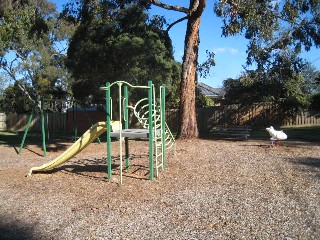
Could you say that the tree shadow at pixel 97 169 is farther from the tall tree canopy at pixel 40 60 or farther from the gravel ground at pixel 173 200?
the tall tree canopy at pixel 40 60

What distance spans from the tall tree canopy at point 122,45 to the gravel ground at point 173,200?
712 cm

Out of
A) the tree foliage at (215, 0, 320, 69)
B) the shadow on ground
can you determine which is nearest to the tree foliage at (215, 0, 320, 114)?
the tree foliage at (215, 0, 320, 69)

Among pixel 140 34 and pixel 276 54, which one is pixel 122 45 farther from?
pixel 276 54

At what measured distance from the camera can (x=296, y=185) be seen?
777 centimetres

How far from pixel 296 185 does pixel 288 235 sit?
2822 millimetres

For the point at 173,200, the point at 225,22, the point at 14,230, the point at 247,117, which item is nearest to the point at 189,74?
the point at 225,22

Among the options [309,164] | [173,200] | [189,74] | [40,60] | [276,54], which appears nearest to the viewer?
[173,200]

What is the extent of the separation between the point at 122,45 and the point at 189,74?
3.22 meters

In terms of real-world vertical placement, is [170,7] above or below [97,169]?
above

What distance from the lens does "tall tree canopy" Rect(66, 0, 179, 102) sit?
56.6 feet

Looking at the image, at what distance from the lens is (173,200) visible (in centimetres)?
702

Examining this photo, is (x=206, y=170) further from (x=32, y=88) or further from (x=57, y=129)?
(x=32, y=88)

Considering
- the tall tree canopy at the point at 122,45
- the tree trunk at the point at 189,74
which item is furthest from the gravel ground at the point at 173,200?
the tall tree canopy at the point at 122,45

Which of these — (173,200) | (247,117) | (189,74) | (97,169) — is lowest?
(173,200)
